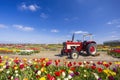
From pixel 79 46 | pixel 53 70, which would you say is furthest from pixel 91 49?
pixel 53 70

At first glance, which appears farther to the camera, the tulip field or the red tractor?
the red tractor

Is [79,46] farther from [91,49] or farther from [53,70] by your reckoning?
[53,70]

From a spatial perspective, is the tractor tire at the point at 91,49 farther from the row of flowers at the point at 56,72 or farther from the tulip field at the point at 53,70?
the row of flowers at the point at 56,72

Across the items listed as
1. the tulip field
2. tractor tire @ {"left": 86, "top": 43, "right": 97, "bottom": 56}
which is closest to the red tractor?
tractor tire @ {"left": 86, "top": 43, "right": 97, "bottom": 56}

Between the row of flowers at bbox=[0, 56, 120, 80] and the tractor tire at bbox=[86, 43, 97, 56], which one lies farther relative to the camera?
the tractor tire at bbox=[86, 43, 97, 56]

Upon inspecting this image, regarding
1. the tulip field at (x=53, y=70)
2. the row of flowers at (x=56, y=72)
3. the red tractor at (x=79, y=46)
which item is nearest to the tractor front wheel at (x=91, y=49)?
the red tractor at (x=79, y=46)

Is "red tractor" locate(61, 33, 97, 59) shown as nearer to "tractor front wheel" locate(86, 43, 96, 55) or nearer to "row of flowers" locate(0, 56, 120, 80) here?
"tractor front wheel" locate(86, 43, 96, 55)

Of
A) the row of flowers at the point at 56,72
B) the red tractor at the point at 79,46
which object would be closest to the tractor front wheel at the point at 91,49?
the red tractor at the point at 79,46

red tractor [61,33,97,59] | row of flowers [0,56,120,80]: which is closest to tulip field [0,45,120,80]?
row of flowers [0,56,120,80]

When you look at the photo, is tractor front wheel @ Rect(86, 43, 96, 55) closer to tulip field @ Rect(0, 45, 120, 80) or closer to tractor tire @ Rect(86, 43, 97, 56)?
tractor tire @ Rect(86, 43, 97, 56)

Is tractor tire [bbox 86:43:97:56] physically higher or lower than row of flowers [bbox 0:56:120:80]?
higher

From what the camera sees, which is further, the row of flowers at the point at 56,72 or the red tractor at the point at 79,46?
the red tractor at the point at 79,46

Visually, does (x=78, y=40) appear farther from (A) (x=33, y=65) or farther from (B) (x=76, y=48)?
(A) (x=33, y=65)

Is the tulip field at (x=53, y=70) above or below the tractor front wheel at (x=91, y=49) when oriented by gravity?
below
